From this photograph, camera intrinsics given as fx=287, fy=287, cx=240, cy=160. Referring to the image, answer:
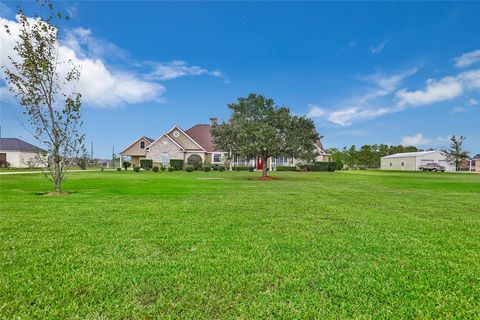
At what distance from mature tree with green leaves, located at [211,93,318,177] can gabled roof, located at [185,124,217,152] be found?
18.8 metres

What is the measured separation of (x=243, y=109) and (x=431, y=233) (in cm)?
1999

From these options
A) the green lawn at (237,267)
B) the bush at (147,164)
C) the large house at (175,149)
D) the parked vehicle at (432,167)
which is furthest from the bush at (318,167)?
the green lawn at (237,267)

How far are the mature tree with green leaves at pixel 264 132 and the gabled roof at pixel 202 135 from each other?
18.8m

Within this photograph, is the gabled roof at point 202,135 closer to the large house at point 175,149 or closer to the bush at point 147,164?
the large house at point 175,149

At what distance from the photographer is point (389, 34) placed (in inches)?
907

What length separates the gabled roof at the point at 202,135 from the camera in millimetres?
43284

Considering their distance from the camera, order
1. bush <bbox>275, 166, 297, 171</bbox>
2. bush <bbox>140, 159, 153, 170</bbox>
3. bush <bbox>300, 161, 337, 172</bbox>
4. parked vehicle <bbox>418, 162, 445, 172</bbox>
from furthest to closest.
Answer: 1. parked vehicle <bbox>418, 162, 445, 172</bbox>
2. bush <bbox>275, 166, 297, 171</bbox>
3. bush <bbox>300, 161, 337, 172</bbox>
4. bush <bbox>140, 159, 153, 170</bbox>

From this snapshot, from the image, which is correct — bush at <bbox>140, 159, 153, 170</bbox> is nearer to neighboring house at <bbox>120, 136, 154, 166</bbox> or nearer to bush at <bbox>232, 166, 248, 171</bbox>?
neighboring house at <bbox>120, 136, 154, 166</bbox>

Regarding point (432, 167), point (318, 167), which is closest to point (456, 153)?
point (432, 167)

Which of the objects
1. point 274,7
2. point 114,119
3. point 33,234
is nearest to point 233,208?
point 33,234

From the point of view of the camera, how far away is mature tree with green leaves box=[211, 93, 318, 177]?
2138 centimetres

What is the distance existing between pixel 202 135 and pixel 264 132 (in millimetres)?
25900

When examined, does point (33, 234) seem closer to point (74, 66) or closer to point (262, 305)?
point (262, 305)

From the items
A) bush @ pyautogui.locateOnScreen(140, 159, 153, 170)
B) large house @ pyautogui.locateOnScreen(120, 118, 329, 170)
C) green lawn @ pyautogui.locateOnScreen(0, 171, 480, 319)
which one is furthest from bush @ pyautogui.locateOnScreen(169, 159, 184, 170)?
green lawn @ pyautogui.locateOnScreen(0, 171, 480, 319)
